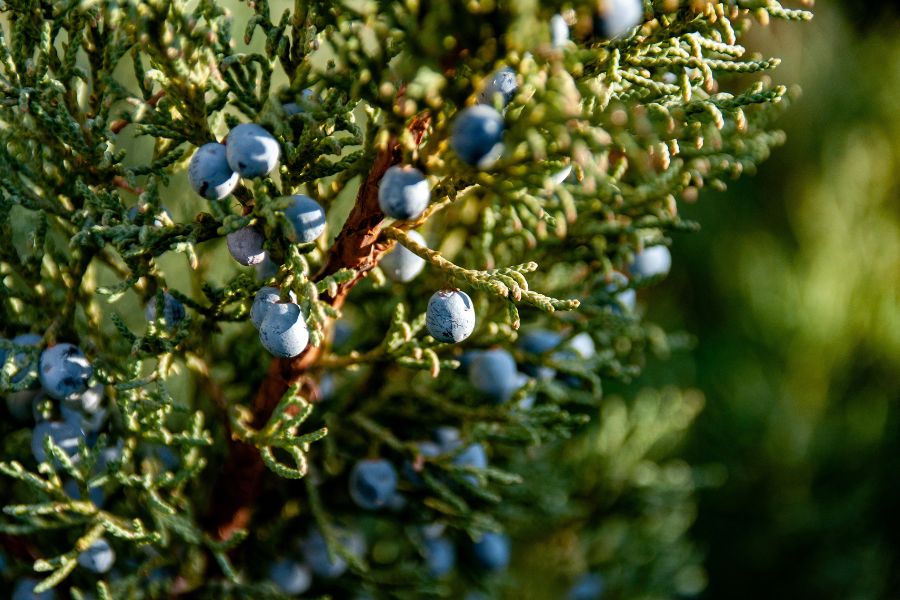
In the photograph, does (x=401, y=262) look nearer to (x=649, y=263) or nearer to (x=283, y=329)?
(x=283, y=329)

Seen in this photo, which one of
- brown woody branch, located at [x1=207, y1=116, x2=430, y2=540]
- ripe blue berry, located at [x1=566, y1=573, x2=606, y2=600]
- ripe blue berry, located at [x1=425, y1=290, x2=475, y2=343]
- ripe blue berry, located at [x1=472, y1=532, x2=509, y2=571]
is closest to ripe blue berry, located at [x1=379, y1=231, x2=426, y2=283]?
brown woody branch, located at [x1=207, y1=116, x2=430, y2=540]

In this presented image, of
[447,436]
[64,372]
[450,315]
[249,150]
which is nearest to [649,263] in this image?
[447,436]

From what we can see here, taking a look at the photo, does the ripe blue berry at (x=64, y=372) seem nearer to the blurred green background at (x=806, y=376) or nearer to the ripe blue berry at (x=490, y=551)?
the ripe blue berry at (x=490, y=551)

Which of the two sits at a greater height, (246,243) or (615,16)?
(615,16)

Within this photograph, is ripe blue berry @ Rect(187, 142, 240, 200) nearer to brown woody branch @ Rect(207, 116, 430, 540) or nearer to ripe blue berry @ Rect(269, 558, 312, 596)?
brown woody branch @ Rect(207, 116, 430, 540)

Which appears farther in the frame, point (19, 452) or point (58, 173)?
point (19, 452)

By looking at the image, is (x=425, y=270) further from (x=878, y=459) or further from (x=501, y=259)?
(x=878, y=459)

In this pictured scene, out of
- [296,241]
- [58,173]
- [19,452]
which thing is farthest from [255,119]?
[19,452]
